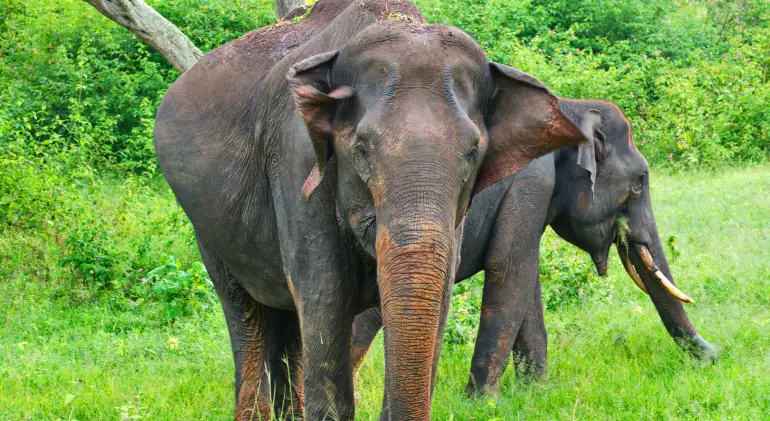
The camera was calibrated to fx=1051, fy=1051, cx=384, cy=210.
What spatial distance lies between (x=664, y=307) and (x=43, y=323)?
14.5 ft

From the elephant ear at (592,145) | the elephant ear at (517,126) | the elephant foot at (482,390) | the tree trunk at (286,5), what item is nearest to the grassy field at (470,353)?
the elephant foot at (482,390)

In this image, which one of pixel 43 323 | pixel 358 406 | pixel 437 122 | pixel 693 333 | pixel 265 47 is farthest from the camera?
pixel 43 323

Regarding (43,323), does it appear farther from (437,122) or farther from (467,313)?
(437,122)

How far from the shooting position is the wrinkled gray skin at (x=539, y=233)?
6.54 metres

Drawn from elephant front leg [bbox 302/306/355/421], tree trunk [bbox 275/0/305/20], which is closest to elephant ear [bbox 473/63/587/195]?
elephant front leg [bbox 302/306/355/421]

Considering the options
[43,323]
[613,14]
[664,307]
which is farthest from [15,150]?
[613,14]

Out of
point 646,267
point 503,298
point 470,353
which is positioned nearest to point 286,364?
point 503,298

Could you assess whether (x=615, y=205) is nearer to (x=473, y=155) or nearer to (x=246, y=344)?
(x=246, y=344)

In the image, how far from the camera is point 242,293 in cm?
556

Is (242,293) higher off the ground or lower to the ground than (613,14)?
higher

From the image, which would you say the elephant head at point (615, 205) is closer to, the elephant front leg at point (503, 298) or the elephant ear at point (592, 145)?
the elephant ear at point (592, 145)

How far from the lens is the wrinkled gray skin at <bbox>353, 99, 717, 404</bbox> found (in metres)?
6.54

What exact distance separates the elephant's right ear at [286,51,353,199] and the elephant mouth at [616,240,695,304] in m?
3.79

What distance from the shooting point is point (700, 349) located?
684 cm
